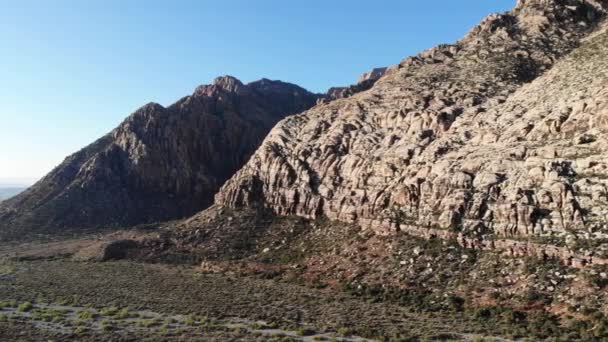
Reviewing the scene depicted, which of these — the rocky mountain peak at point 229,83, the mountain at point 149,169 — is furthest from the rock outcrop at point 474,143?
the rocky mountain peak at point 229,83

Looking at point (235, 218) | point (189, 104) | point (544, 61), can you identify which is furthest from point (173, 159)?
point (544, 61)

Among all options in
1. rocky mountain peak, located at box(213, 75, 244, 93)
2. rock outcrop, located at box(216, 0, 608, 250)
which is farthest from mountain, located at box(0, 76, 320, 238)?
rock outcrop, located at box(216, 0, 608, 250)

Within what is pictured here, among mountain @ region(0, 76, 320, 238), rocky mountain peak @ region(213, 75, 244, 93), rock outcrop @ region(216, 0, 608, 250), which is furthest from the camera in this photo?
rocky mountain peak @ region(213, 75, 244, 93)

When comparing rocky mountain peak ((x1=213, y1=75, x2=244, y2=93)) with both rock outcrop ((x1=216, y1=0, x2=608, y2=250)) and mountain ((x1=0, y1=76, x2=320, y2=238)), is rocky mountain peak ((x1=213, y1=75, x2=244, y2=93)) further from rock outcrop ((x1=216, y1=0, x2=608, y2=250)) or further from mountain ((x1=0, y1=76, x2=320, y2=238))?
rock outcrop ((x1=216, y1=0, x2=608, y2=250))

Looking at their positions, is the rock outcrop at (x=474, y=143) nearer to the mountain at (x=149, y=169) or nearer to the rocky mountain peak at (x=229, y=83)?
the mountain at (x=149, y=169)

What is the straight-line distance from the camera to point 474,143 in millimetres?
52438

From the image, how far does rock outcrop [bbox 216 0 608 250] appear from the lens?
40.7m

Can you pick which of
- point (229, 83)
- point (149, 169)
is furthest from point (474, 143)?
point (229, 83)

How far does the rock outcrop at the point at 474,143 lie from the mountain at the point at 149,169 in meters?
32.9

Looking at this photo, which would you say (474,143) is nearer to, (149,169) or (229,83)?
(149,169)

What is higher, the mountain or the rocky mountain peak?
the rocky mountain peak

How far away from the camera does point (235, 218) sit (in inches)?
2817

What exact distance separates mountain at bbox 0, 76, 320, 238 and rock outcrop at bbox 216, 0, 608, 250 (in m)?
32.9

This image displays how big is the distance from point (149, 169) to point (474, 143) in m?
80.9
